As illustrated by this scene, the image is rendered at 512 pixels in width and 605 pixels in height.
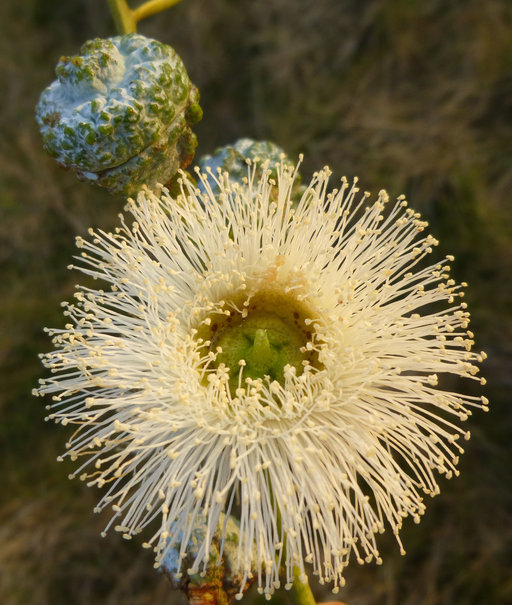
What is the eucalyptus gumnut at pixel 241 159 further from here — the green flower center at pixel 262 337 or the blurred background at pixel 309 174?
the blurred background at pixel 309 174

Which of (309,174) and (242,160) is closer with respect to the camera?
(242,160)

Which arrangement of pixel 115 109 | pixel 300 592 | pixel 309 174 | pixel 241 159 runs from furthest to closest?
pixel 309 174 → pixel 241 159 → pixel 300 592 → pixel 115 109

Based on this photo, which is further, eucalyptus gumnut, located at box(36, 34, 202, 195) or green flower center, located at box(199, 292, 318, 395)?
green flower center, located at box(199, 292, 318, 395)

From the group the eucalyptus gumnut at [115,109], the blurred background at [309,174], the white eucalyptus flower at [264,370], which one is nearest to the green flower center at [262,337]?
the white eucalyptus flower at [264,370]

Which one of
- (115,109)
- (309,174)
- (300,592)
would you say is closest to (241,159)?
(115,109)

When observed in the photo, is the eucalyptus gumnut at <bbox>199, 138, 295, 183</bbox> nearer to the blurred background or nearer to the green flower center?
the green flower center

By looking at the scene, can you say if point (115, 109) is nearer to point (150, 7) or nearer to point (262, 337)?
point (150, 7)

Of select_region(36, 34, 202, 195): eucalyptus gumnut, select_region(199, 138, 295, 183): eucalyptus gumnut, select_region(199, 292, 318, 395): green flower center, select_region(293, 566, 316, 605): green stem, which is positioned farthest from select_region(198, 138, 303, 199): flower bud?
select_region(293, 566, 316, 605): green stem

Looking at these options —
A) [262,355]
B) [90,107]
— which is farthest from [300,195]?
[90,107]
